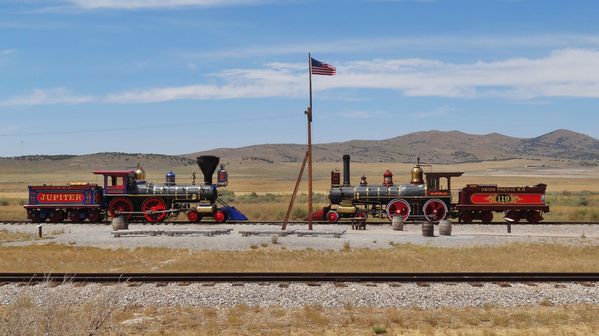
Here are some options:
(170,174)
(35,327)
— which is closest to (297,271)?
(35,327)

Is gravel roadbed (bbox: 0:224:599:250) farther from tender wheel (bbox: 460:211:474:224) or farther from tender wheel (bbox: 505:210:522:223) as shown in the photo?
tender wheel (bbox: 460:211:474:224)

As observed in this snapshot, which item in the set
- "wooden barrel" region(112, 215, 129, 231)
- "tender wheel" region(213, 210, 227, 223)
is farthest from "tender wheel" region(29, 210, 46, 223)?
"tender wheel" region(213, 210, 227, 223)

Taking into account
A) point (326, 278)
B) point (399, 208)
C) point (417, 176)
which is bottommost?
point (326, 278)

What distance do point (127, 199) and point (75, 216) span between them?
2991 mm

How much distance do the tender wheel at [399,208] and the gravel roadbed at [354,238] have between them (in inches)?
114

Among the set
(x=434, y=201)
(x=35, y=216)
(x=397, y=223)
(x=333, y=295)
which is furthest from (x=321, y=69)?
(x=35, y=216)

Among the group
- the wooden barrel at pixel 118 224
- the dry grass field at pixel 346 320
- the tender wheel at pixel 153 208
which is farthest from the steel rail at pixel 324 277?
the tender wheel at pixel 153 208

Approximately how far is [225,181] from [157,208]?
3791 mm

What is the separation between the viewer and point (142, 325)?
12.6 metres

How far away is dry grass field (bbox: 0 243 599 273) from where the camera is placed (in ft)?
63.1

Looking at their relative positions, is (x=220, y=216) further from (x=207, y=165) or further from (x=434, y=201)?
(x=434, y=201)

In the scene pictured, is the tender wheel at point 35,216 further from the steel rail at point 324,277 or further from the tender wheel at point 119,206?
the steel rail at point 324,277

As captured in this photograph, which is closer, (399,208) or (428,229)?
(428,229)

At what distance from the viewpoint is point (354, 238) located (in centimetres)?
2608
